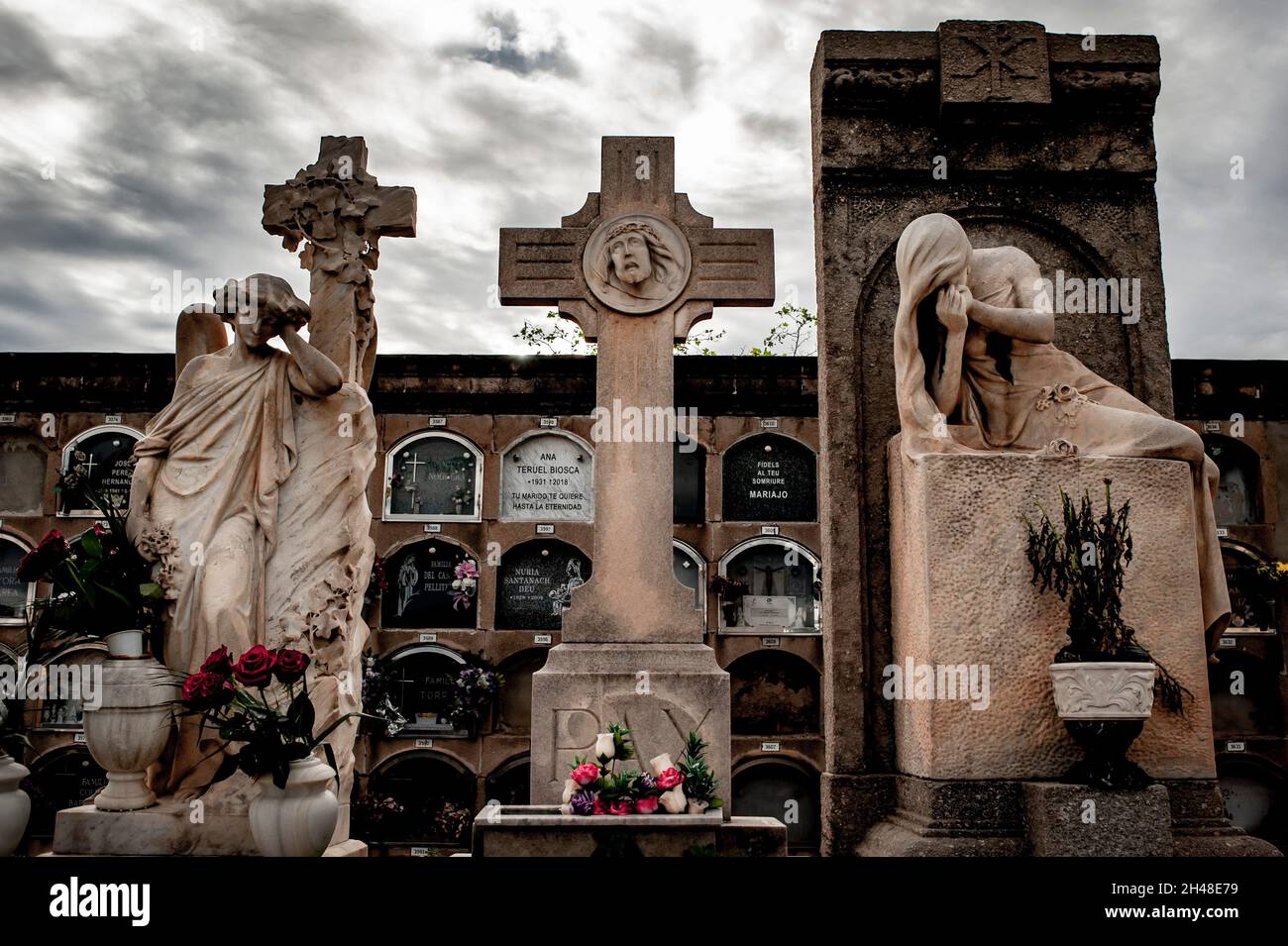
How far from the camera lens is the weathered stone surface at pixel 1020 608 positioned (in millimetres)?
4445

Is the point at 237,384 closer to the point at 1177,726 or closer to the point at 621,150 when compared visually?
the point at 621,150

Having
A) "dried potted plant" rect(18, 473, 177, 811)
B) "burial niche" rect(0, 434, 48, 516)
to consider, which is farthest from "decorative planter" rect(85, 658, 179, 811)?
"burial niche" rect(0, 434, 48, 516)

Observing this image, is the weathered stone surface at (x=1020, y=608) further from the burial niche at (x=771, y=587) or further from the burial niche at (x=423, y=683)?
the burial niche at (x=423, y=683)

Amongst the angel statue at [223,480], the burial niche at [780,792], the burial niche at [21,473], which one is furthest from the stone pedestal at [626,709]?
the burial niche at [21,473]

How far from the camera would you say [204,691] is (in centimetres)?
374

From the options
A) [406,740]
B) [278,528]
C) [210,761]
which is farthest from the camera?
[406,740]

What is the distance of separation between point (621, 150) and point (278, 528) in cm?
306

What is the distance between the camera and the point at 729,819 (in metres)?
4.68

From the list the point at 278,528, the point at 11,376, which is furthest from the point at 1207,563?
the point at 11,376

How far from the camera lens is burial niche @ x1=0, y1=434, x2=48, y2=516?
37.0ft

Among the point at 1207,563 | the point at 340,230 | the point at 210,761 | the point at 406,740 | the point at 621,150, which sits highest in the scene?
the point at 621,150

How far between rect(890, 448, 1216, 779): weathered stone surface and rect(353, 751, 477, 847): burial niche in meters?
6.70

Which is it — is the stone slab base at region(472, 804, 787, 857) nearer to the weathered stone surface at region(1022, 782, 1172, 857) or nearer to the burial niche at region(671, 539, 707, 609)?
the weathered stone surface at region(1022, 782, 1172, 857)

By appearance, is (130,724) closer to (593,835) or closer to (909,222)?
(593,835)
